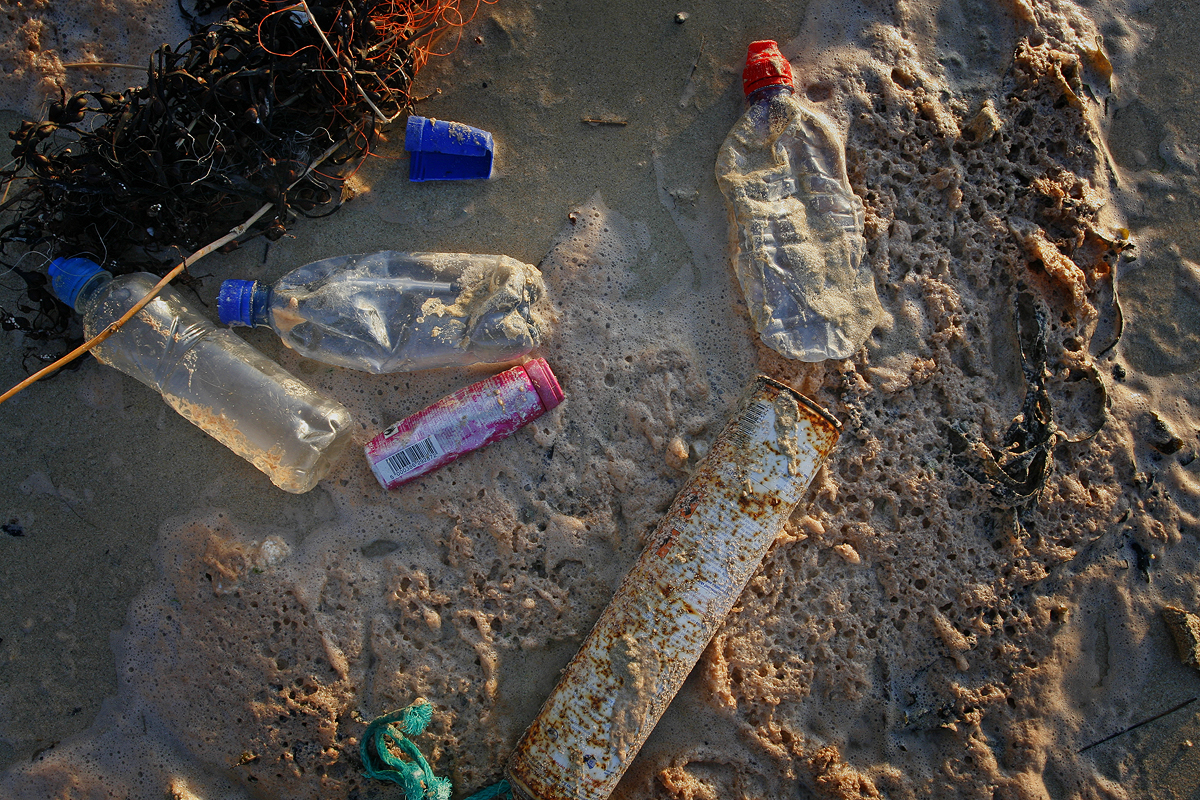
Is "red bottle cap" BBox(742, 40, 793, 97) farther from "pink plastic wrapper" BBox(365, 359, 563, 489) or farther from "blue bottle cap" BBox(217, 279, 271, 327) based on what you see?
"blue bottle cap" BBox(217, 279, 271, 327)

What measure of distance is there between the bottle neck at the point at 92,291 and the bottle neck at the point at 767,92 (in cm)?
223

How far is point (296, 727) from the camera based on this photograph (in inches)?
85.4

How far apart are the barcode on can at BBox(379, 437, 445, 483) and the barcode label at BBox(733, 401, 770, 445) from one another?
94cm

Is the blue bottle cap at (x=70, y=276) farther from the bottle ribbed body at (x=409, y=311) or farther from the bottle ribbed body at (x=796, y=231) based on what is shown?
the bottle ribbed body at (x=796, y=231)

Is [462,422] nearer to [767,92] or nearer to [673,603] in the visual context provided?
[673,603]

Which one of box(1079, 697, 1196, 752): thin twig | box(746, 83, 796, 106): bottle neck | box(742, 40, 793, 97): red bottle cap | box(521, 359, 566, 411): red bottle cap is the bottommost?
box(1079, 697, 1196, 752): thin twig

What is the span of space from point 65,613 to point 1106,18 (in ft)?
14.2

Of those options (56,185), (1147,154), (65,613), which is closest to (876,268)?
(1147,154)

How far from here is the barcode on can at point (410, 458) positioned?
2.19m

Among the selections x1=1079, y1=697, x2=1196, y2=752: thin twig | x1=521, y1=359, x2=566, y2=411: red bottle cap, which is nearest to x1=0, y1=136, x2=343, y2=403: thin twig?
x1=521, y1=359, x2=566, y2=411: red bottle cap

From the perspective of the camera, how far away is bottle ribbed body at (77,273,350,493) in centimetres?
220

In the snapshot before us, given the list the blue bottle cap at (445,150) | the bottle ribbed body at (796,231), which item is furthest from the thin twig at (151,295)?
the bottle ribbed body at (796,231)

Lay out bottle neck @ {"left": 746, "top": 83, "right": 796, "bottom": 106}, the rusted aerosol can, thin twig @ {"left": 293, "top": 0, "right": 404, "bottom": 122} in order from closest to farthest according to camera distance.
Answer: the rusted aerosol can, thin twig @ {"left": 293, "top": 0, "right": 404, "bottom": 122}, bottle neck @ {"left": 746, "top": 83, "right": 796, "bottom": 106}

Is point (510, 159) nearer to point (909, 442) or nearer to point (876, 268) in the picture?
point (876, 268)
